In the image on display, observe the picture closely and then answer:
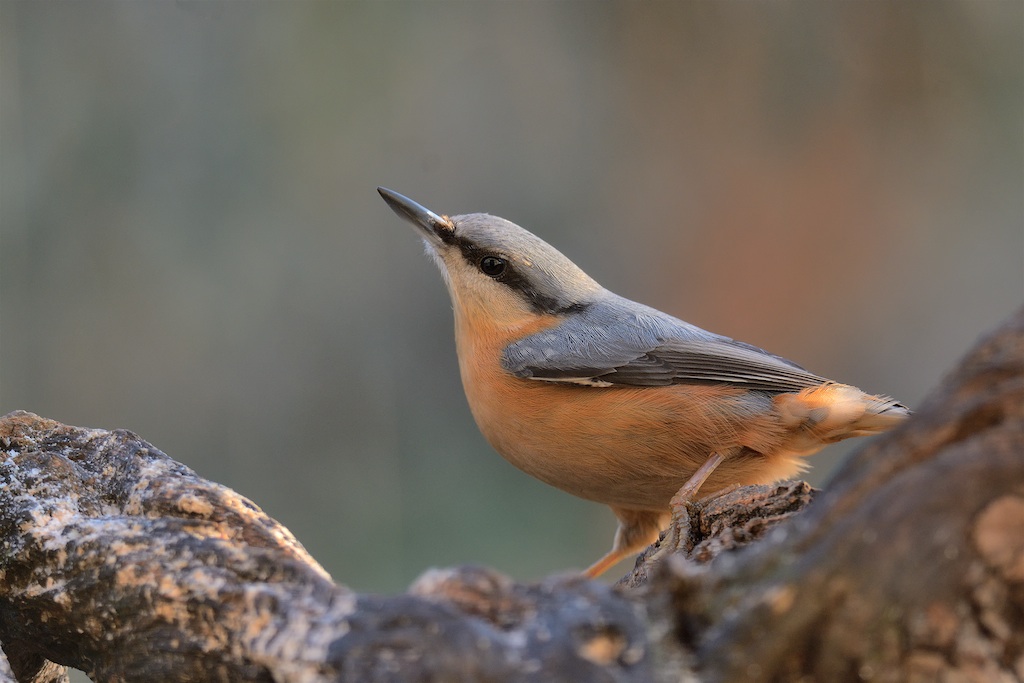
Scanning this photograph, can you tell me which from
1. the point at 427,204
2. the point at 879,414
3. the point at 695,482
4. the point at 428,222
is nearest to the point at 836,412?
the point at 879,414

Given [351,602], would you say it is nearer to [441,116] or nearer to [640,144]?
[441,116]

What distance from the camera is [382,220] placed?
22.5 ft

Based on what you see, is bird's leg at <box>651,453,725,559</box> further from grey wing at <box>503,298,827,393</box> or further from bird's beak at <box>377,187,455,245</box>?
bird's beak at <box>377,187,455,245</box>

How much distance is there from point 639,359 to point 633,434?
26cm

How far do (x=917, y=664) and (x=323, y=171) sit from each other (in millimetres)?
5931

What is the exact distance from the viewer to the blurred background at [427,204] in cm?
593

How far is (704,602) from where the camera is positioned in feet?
4.42

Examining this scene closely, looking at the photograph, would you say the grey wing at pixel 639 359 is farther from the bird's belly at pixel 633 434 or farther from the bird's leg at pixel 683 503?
the bird's leg at pixel 683 503

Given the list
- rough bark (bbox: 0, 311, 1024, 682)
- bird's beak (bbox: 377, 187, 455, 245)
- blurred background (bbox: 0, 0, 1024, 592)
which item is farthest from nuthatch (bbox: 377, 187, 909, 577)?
blurred background (bbox: 0, 0, 1024, 592)

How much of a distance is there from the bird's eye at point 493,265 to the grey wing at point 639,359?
260 millimetres

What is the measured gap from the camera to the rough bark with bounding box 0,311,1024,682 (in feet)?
4.02

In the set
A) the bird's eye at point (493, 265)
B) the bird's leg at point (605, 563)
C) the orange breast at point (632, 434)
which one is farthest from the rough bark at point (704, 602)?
the bird's eye at point (493, 265)

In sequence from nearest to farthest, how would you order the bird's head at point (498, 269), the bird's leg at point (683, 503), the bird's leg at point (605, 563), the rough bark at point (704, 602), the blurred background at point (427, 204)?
the rough bark at point (704, 602)
the bird's leg at point (683, 503)
the bird's leg at point (605, 563)
the bird's head at point (498, 269)
the blurred background at point (427, 204)

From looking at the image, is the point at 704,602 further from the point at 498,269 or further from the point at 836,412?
the point at 498,269
